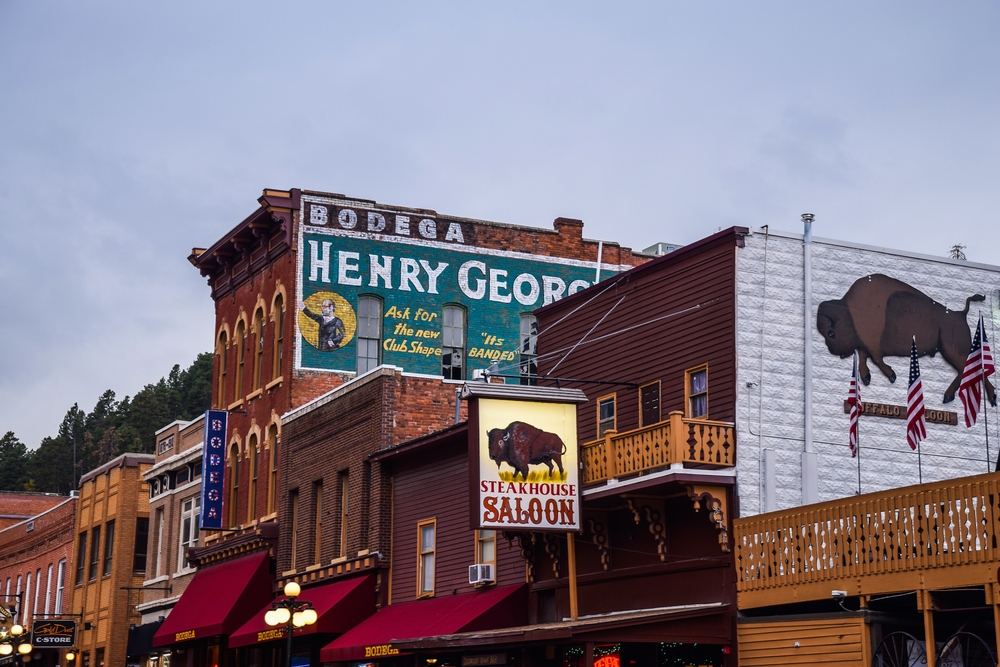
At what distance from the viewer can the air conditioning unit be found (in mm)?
32281

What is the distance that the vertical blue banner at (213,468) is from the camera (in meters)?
47.6

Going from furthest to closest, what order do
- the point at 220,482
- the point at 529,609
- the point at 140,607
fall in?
the point at 140,607
the point at 220,482
the point at 529,609

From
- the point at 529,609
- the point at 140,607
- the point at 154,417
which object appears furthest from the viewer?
the point at 154,417

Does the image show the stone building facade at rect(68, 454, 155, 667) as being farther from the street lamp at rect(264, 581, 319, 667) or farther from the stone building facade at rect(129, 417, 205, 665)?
the street lamp at rect(264, 581, 319, 667)

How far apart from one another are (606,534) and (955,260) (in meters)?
8.78

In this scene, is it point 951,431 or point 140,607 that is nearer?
point 951,431

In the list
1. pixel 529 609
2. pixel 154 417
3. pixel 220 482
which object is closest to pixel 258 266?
pixel 220 482

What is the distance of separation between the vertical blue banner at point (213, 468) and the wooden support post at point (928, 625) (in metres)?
30.1

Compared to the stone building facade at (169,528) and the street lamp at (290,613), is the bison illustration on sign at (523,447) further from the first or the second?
the stone building facade at (169,528)

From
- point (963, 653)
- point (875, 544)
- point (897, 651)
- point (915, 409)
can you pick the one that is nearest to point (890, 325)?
point (915, 409)

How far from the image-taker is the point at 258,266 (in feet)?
156

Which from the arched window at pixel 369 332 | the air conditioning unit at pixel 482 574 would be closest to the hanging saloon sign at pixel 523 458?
the air conditioning unit at pixel 482 574

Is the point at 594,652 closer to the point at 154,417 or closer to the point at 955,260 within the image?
the point at 955,260

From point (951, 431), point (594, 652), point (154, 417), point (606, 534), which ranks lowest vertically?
point (594, 652)
